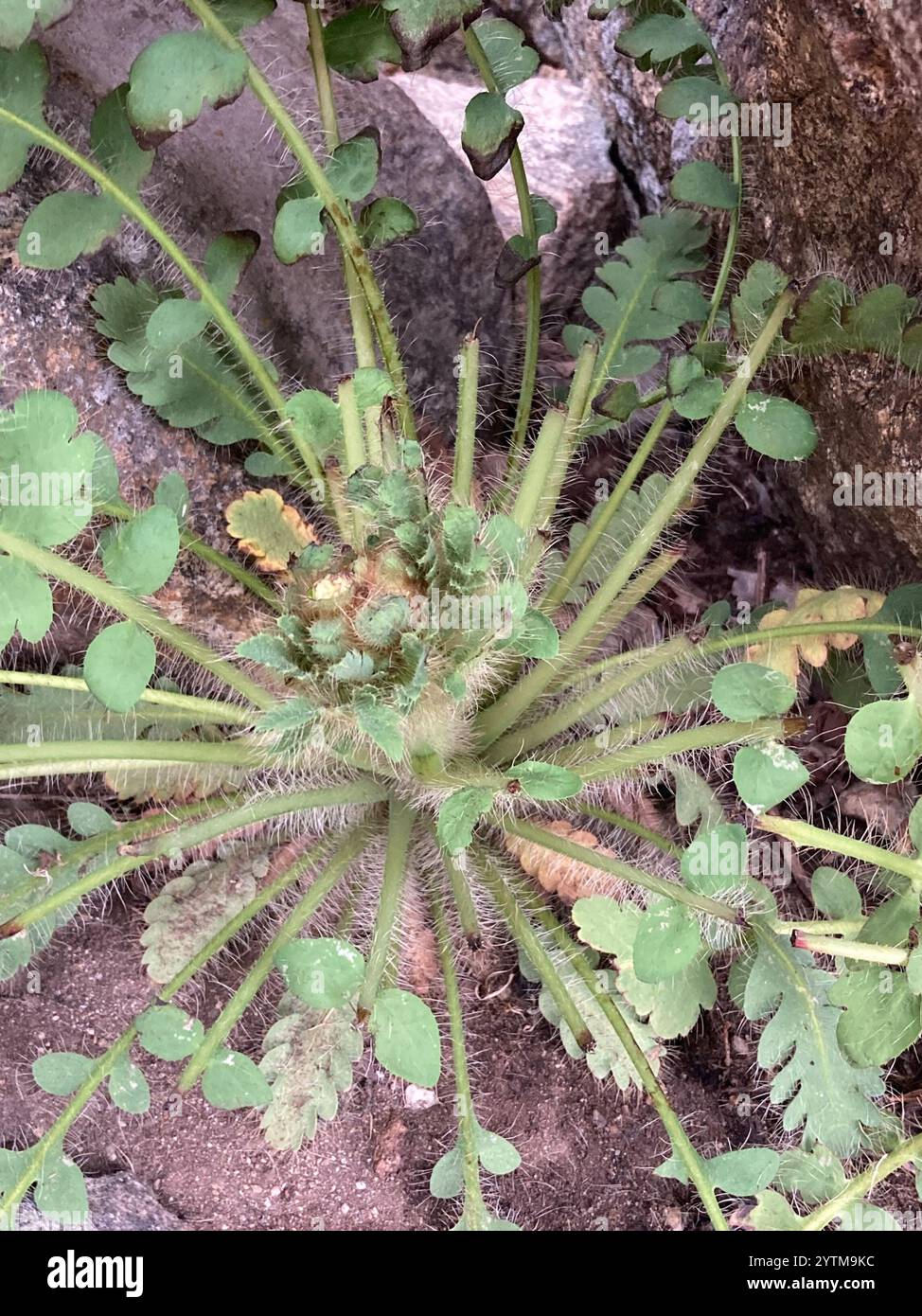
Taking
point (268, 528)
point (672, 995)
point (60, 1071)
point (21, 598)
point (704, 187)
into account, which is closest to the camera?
point (21, 598)

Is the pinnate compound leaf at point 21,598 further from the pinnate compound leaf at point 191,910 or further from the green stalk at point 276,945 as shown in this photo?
the pinnate compound leaf at point 191,910

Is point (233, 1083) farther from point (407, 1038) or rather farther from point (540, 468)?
point (540, 468)

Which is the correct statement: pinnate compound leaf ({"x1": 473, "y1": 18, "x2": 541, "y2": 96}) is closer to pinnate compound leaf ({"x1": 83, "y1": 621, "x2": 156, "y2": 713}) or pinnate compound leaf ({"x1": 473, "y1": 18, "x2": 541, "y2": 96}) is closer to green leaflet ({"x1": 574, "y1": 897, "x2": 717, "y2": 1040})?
pinnate compound leaf ({"x1": 83, "y1": 621, "x2": 156, "y2": 713})

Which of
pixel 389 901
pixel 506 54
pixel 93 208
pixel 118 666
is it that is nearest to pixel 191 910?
pixel 389 901

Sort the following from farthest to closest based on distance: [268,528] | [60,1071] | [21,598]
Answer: [268,528]
[60,1071]
[21,598]

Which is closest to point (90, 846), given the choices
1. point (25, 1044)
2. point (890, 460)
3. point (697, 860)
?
point (25, 1044)

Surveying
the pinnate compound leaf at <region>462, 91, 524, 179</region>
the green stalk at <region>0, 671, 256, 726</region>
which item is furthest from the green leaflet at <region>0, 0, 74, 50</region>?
the green stalk at <region>0, 671, 256, 726</region>
